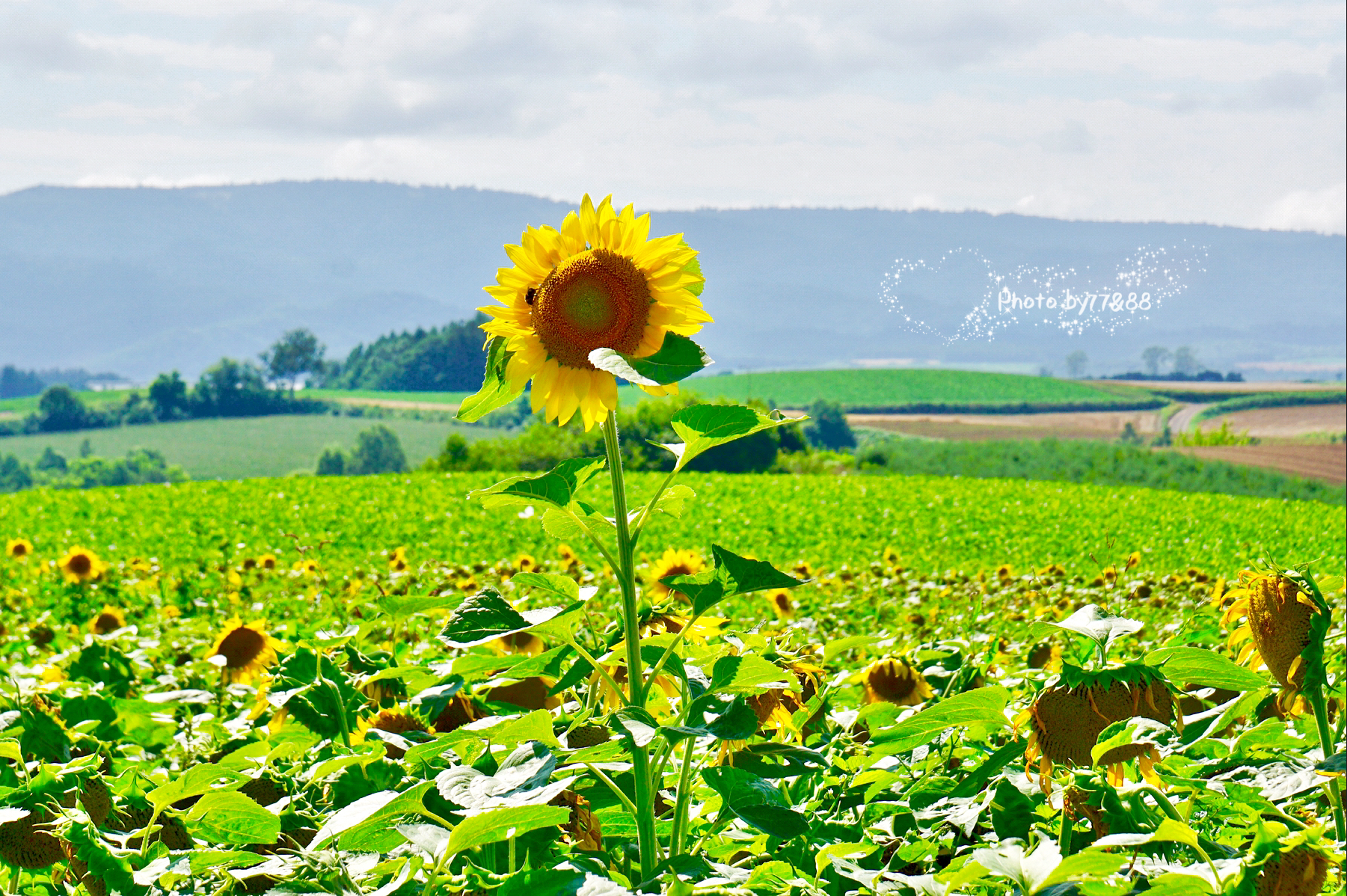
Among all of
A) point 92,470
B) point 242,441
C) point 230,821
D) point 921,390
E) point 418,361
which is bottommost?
point 92,470

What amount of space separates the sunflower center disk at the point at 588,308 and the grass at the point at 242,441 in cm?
2191

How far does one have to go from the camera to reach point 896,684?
1387 mm

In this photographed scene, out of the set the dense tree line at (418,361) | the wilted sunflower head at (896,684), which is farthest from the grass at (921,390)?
the wilted sunflower head at (896,684)

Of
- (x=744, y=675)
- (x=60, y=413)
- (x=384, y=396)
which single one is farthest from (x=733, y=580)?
(x=60, y=413)

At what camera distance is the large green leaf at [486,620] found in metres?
0.78

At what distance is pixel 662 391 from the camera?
77 cm

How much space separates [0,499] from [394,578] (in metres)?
7.32

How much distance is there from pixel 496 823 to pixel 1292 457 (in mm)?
15183

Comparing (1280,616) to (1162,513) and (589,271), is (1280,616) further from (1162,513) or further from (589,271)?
(1162,513)

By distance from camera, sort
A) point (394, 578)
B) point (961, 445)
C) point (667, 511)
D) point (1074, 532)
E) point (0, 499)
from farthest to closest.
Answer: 1. point (961, 445)
2. point (0, 499)
3. point (1074, 532)
4. point (394, 578)
5. point (667, 511)

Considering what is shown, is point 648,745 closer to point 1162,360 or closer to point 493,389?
point 493,389

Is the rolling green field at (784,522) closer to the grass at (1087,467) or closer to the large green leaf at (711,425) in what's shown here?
the grass at (1087,467)

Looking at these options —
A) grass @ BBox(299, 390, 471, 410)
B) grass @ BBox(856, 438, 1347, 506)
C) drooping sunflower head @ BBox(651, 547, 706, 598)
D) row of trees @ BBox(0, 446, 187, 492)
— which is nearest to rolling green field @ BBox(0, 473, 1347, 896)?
drooping sunflower head @ BBox(651, 547, 706, 598)

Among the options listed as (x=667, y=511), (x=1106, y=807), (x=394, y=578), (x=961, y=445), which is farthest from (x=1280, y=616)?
(x=961, y=445)
